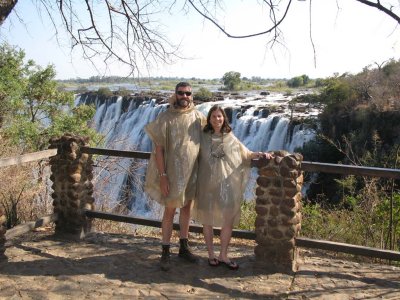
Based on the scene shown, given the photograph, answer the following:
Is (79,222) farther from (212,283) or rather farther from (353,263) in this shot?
(353,263)

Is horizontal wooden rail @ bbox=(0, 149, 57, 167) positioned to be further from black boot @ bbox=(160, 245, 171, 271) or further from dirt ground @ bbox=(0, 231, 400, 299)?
black boot @ bbox=(160, 245, 171, 271)

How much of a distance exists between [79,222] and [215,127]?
222cm

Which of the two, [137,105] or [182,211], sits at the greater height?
[137,105]

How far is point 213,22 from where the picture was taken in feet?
10.3

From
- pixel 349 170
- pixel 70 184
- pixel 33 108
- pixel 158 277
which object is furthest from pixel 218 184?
pixel 33 108

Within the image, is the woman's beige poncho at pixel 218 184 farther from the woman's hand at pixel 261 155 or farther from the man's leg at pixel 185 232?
the woman's hand at pixel 261 155

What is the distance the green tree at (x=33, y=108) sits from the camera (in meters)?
15.1

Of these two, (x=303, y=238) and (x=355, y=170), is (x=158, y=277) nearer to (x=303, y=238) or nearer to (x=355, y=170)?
(x=303, y=238)

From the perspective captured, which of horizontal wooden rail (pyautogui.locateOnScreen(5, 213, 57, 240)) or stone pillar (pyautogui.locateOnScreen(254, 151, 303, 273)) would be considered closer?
stone pillar (pyautogui.locateOnScreen(254, 151, 303, 273))

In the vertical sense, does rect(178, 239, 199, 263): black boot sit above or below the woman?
below

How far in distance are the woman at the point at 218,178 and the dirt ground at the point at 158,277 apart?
46 centimetres

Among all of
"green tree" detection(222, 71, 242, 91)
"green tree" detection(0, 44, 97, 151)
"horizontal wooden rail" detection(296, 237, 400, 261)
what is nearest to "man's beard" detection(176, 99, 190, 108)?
"horizontal wooden rail" detection(296, 237, 400, 261)

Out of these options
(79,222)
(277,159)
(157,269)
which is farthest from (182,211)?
(79,222)

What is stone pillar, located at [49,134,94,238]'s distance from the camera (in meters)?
5.25
